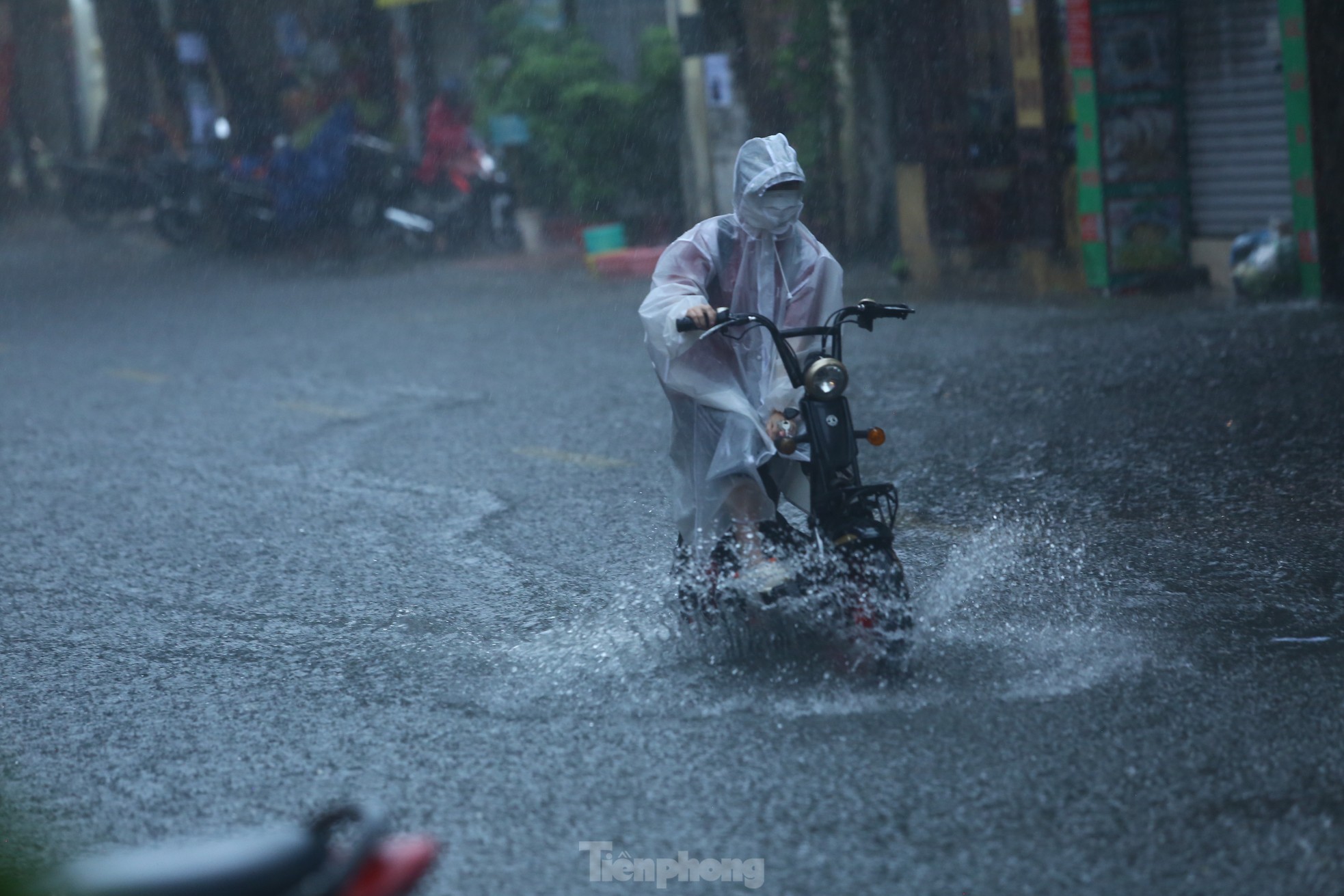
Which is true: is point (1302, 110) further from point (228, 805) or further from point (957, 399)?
point (228, 805)

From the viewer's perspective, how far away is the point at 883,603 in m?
4.41

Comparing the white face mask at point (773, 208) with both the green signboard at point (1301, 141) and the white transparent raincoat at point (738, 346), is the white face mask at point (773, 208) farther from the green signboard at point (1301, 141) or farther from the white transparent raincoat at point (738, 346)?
the green signboard at point (1301, 141)

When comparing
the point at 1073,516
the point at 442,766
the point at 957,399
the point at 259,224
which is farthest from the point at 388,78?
the point at 442,766

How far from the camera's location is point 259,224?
67.6ft

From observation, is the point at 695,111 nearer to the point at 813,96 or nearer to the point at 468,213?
the point at 813,96

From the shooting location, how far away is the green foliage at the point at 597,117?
17.7 m

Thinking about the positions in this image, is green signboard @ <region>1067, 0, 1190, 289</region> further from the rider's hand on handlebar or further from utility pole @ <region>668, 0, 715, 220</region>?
the rider's hand on handlebar

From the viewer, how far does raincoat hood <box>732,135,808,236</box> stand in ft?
14.8

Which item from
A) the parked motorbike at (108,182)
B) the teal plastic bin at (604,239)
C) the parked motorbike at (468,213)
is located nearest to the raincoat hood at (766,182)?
the teal plastic bin at (604,239)

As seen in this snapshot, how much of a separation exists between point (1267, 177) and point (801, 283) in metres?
8.44

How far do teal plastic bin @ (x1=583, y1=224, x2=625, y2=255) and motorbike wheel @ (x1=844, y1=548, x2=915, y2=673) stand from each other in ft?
41.7

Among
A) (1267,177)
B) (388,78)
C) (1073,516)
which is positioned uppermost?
(388,78)

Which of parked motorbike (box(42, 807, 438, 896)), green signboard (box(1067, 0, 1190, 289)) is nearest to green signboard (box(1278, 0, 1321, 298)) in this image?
green signboard (box(1067, 0, 1190, 289))

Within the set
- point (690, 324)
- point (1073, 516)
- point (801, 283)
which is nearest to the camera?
point (690, 324)
